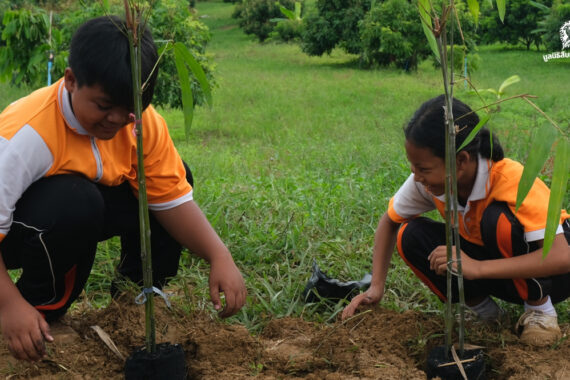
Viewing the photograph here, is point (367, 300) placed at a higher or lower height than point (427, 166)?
lower

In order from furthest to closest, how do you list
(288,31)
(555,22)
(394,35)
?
(288,31) < (394,35) < (555,22)

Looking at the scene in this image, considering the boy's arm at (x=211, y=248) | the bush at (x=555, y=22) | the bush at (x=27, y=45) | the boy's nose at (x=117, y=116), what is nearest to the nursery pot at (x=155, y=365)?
the boy's arm at (x=211, y=248)

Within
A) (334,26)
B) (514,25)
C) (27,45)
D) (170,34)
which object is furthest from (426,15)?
(514,25)

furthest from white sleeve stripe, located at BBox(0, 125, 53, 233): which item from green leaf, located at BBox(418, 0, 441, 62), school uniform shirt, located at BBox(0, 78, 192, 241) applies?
green leaf, located at BBox(418, 0, 441, 62)

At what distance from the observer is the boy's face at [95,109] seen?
5.28 ft

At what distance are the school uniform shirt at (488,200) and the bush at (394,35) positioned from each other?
37.3ft

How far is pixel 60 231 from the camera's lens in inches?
70.2

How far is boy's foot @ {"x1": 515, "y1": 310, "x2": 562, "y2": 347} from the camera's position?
191cm

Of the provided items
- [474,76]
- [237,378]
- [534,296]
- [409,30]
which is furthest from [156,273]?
[409,30]

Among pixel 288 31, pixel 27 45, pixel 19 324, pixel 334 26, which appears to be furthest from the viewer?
pixel 288 31

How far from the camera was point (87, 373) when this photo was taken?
1.73m

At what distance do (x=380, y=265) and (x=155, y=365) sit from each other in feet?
2.75

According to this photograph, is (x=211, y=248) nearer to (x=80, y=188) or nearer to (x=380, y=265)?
(x=80, y=188)

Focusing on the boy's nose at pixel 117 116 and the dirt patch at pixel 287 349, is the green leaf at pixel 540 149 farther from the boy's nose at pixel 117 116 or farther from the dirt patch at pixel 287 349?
the boy's nose at pixel 117 116
